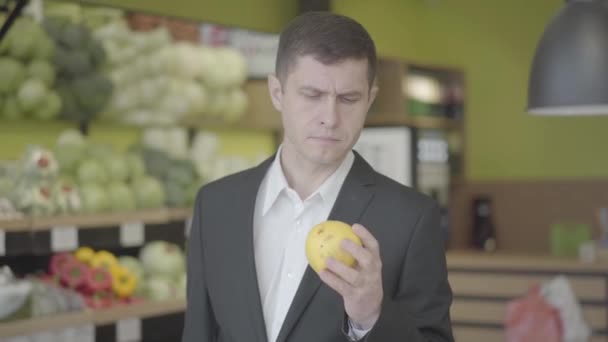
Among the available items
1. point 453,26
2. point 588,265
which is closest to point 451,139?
point 453,26

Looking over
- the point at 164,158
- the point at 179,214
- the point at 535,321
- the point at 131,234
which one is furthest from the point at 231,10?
the point at 535,321

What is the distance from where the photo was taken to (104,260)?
4.55 meters

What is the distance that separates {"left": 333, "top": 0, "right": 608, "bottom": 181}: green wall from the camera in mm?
8312

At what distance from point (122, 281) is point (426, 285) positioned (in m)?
3.08

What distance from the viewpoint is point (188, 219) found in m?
4.95

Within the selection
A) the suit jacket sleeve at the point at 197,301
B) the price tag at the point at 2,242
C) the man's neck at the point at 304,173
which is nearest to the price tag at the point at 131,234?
the price tag at the point at 2,242

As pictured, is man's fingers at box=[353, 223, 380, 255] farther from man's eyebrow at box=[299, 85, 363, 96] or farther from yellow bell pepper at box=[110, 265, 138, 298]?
yellow bell pepper at box=[110, 265, 138, 298]

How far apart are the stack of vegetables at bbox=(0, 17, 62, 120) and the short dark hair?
2.88 m

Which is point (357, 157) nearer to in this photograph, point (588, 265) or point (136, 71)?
point (136, 71)

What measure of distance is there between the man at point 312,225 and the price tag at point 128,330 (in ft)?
8.39

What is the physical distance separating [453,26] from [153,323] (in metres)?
5.25

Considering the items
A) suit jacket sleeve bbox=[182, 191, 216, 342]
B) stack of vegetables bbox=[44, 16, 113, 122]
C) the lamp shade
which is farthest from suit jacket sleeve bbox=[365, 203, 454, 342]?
stack of vegetables bbox=[44, 16, 113, 122]

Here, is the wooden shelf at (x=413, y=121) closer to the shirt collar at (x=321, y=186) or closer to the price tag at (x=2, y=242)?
the price tag at (x=2, y=242)

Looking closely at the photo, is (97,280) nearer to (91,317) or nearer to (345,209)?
(91,317)
